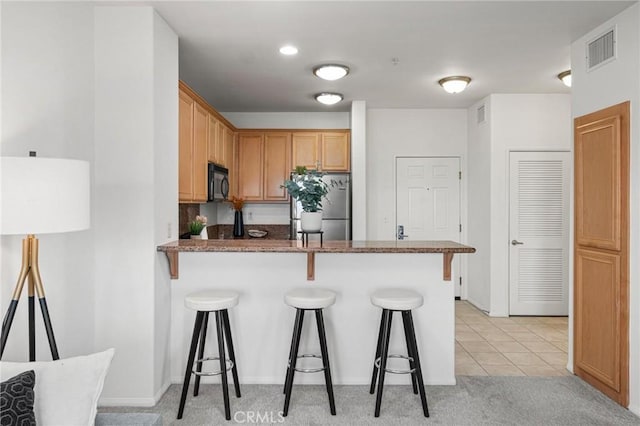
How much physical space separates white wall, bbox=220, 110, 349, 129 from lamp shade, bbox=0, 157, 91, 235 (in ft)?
14.0

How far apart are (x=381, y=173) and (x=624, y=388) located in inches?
144

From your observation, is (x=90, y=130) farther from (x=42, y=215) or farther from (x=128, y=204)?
(x=42, y=215)

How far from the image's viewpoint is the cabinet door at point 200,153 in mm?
3764

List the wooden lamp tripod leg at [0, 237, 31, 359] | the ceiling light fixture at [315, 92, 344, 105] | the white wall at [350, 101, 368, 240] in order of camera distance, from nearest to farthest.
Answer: the wooden lamp tripod leg at [0, 237, 31, 359] → the ceiling light fixture at [315, 92, 344, 105] → the white wall at [350, 101, 368, 240]

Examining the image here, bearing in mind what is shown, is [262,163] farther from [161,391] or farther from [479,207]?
[161,391]

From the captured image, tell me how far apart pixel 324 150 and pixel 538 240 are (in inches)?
112

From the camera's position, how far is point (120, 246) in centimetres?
276

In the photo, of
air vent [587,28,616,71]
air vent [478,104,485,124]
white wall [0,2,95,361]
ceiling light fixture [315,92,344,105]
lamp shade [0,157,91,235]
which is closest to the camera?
lamp shade [0,157,91,235]

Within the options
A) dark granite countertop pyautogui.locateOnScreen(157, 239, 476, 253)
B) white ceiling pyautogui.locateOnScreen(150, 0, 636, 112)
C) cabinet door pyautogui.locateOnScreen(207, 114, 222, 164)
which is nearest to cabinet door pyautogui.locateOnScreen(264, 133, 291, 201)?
white ceiling pyautogui.locateOnScreen(150, 0, 636, 112)

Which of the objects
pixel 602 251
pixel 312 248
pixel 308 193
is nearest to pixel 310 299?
pixel 312 248

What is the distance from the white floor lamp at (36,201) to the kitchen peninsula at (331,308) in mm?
1209

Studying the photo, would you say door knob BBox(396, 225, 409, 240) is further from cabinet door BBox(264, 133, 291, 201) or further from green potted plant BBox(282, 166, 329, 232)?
green potted plant BBox(282, 166, 329, 232)

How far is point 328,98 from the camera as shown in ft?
16.2

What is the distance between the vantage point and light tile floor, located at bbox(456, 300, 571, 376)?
3420mm
